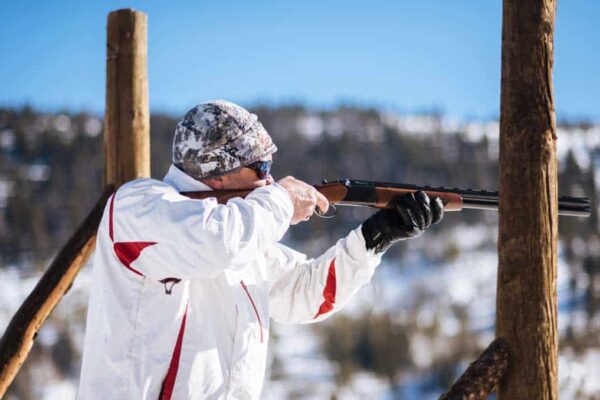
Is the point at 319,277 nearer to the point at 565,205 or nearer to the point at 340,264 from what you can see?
the point at 340,264

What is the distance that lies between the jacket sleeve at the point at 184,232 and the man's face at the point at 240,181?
0.22 meters

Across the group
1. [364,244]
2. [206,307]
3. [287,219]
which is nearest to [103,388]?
[206,307]

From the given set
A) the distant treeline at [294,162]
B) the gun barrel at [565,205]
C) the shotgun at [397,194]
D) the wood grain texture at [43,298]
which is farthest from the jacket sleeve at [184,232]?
the distant treeline at [294,162]

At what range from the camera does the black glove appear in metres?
3.37

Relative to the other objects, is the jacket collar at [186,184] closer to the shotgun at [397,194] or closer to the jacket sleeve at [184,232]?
the jacket sleeve at [184,232]

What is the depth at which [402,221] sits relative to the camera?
342 cm

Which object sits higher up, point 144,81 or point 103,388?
point 144,81

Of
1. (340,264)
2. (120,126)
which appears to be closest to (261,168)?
(340,264)

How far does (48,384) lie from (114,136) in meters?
47.1

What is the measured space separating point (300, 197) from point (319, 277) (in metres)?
0.54

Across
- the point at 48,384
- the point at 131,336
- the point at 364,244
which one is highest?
the point at 364,244

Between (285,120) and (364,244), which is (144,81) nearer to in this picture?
(364,244)

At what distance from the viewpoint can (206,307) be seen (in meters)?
2.82

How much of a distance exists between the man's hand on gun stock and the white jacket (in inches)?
4.2
